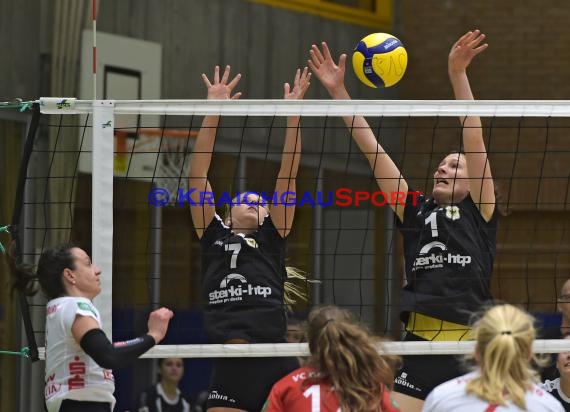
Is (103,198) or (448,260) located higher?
(103,198)

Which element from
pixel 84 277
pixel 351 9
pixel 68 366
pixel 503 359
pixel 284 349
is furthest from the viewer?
pixel 351 9

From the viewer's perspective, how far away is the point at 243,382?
638 centimetres

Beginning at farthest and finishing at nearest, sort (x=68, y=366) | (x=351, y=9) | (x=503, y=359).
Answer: (x=351, y=9) < (x=68, y=366) < (x=503, y=359)

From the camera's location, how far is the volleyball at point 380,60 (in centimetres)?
699

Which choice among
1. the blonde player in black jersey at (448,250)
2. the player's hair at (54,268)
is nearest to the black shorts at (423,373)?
the blonde player in black jersey at (448,250)

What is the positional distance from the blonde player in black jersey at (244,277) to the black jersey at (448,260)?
2.18 ft

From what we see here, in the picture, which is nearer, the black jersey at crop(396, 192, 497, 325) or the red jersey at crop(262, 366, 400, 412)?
the red jersey at crop(262, 366, 400, 412)

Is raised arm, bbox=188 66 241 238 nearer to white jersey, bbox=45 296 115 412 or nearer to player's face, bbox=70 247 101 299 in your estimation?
player's face, bbox=70 247 101 299

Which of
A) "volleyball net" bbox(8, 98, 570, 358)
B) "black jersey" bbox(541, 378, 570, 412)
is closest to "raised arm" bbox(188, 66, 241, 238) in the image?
"black jersey" bbox(541, 378, 570, 412)

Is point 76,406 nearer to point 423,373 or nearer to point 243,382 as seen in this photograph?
point 243,382

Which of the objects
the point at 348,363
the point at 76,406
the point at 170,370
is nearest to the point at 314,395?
the point at 348,363

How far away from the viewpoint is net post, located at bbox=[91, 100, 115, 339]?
6414 millimetres

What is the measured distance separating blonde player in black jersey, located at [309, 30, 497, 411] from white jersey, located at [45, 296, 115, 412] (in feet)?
5.07

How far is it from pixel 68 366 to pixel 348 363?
1546mm
